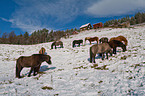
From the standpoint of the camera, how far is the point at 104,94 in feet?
13.0

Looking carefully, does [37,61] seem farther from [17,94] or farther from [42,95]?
[42,95]

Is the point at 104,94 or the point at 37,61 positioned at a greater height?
the point at 37,61

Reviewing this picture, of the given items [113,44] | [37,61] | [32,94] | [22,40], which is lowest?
[32,94]

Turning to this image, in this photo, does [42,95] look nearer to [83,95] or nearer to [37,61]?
[83,95]

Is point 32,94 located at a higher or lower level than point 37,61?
lower

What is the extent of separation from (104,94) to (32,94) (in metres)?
3.86

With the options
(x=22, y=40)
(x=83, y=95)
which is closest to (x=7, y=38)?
(x=22, y=40)

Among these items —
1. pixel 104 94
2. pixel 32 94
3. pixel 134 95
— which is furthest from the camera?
pixel 32 94

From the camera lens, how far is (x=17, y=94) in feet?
15.1

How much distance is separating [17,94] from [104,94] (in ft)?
15.4

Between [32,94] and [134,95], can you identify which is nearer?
[134,95]

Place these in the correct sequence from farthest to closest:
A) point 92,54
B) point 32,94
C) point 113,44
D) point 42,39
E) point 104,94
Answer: point 42,39, point 113,44, point 92,54, point 32,94, point 104,94

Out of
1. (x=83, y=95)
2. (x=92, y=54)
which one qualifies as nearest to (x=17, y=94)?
(x=83, y=95)

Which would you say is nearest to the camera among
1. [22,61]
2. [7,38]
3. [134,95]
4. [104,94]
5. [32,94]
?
[134,95]
